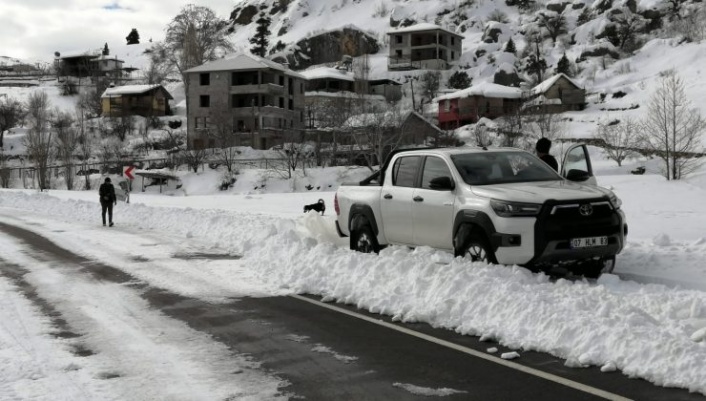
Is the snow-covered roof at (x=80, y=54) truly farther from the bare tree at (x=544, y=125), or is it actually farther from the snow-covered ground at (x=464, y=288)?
the snow-covered ground at (x=464, y=288)

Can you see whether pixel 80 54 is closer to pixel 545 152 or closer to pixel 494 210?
pixel 545 152

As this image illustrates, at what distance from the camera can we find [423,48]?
12194 cm

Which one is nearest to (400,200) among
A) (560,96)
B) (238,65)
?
(238,65)

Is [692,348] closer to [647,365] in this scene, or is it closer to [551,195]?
[647,365]

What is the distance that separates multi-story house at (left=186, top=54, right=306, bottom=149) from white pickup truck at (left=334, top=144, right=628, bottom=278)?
6407cm

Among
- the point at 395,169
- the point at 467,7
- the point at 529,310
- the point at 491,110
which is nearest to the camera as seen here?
the point at 529,310

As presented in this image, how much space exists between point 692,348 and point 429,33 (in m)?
119

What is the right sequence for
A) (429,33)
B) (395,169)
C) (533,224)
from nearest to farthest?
1. (533,224)
2. (395,169)
3. (429,33)

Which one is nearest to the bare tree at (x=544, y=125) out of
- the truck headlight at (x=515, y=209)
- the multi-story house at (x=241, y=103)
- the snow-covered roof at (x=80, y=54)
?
the multi-story house at (x=241, y=103)

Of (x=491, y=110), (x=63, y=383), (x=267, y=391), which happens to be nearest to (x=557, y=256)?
(x=267, y=391)

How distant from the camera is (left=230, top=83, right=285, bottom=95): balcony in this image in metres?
78.1

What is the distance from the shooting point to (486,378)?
18.7 feet

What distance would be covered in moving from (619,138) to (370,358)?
5720 centimetres

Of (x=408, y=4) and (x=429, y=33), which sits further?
(x=408, y=4)
